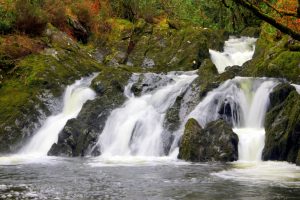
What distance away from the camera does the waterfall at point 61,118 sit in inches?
998

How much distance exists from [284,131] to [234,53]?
1584 centimetres

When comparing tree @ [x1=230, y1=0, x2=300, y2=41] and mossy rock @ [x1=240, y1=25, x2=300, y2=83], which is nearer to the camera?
tree @ [x1=230, y1=0, x2=300, y2=41]

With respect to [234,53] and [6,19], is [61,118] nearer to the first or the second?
[6,19]

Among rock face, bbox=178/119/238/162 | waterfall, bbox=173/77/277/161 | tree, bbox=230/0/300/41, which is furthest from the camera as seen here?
waterfall, bbox=173/77/277/161

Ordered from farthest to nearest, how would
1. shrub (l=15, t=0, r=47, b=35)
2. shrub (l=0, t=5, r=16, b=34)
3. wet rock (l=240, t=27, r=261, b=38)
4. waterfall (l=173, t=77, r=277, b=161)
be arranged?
wet rock (l=240, t=27, r=261, b=38) < shrub (l=15, t=0, r=47, b=35) < shrub (l=0, t=5, r=16, b=34) < waterfall (l=173, t=77, r=277, b=161)

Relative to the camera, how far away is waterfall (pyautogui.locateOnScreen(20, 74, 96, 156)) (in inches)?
998

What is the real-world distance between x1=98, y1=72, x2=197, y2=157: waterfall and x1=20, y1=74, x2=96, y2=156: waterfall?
255 centimetres

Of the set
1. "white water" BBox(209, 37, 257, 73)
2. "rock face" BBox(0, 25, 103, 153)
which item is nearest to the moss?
"rock face" BBox(0, 25, 103, 153)

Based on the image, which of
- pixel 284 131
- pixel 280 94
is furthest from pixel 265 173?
pixel 280 94

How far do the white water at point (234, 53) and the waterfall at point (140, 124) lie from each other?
6.08 m

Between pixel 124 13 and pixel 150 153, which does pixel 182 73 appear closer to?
pixel 150 153

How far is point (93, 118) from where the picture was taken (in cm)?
2559

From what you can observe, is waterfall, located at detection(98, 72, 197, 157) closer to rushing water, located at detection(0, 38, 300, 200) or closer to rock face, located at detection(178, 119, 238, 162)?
rushing water, located at detection(0, 38, 300, 200)

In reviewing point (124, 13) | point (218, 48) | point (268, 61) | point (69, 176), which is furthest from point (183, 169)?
point (124, 13)
